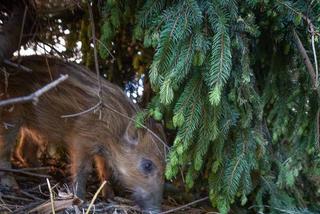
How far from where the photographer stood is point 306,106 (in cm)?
312

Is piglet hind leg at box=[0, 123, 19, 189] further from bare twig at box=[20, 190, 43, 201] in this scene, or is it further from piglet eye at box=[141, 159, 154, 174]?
piglet eye at box=[141, 159, 154, 174]

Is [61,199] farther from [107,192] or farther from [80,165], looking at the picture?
[107,192]

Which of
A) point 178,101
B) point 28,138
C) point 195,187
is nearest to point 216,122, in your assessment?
point 178,101

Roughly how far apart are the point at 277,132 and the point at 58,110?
166 centimetres

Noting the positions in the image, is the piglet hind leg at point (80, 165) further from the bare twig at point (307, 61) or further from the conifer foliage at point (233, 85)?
the bare twig at point (307, 61)

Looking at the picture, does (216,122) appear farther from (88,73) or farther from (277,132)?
(88,73)

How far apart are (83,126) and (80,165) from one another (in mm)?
290

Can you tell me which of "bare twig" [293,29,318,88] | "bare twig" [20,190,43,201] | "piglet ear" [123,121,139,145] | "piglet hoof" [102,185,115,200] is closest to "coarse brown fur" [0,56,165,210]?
"piglet ear" [123,121,139,145]

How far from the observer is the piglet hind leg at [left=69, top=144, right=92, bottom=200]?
3904 millimetres

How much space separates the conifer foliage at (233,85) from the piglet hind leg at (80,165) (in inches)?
41.4

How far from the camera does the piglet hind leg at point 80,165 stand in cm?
390

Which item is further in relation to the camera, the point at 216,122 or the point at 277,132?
the point at 277,132

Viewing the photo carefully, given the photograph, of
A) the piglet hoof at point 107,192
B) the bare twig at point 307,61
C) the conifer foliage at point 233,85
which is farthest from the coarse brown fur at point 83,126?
the bare twig at point 307,61

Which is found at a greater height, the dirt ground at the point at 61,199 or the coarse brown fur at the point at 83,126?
the coarse brown fur at the point at 83,126
